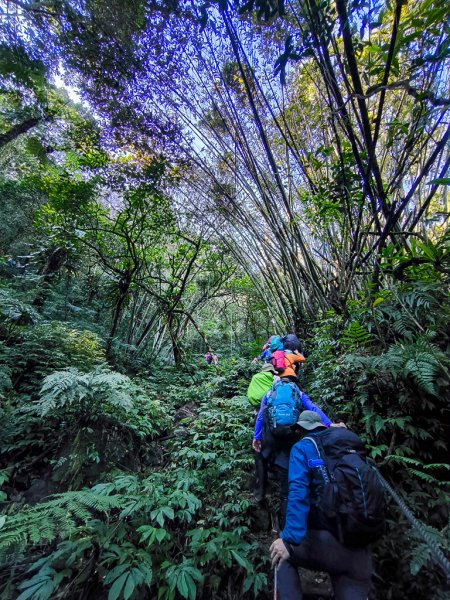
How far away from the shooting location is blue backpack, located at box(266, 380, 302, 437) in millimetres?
1825

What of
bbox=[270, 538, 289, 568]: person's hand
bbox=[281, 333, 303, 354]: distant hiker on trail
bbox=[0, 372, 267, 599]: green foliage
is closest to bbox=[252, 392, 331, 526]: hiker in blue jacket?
bbox=[0, 372, 267, 599]: green foliage

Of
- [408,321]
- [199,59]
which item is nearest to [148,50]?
[199,59]

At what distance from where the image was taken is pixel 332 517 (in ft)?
3.82

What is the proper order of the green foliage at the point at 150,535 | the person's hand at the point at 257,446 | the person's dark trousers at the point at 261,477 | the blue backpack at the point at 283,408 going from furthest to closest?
the person's hand at the point at 257,446, the person's dark trousers at the point at 261,477, the blue backpack at the point at 283,408, the green foliage at the point at 150,535

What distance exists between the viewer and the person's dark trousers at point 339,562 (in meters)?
1.17

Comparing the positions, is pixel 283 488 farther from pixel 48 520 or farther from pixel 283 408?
pixel 48 520

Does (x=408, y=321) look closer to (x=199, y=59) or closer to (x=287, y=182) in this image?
Answer: (x=287, y=182)

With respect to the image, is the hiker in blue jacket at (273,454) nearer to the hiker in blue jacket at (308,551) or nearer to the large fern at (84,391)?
the hiker in blue jacket at (308,551)

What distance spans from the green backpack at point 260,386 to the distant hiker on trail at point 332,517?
111 cm

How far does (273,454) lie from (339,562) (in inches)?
31.7

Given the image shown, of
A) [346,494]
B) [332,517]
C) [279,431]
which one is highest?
[279,431]

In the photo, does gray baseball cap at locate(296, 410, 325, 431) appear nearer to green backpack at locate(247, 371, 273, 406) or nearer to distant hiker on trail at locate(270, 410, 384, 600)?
distant hiker on trail at locate(270, 410, 384, 600)

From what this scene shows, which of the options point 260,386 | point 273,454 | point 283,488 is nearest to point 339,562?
point 283,488

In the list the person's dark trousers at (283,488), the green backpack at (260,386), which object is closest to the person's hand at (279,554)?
the person's dark trousers at (283,488)
